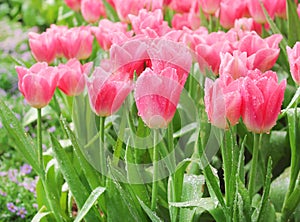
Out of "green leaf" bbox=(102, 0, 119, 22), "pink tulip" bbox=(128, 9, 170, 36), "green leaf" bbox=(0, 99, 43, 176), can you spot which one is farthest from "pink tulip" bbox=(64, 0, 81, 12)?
"green leaf" bbox=(0, 99, 43, 176)

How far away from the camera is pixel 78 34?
5.52 feet

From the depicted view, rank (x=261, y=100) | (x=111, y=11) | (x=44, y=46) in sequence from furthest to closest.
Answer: (x=111, y=11), (x=44, y=46), (x=261, y=100)

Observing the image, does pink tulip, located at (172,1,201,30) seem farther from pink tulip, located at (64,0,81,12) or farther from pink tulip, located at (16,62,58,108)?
pink tulip, located at (16,62,58,108)

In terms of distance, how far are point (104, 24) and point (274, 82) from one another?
0.82 metres

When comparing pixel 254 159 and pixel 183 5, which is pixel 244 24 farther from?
pixel 254 159

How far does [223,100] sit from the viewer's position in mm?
1151

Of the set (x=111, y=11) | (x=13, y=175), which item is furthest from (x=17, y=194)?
(x=111, y=11)

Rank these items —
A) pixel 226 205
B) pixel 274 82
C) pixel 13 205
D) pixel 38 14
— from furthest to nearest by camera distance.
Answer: pixel 38 14
pixel 13 205
pixel 226 205
pixel 274 82

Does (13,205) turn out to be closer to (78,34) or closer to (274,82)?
(78,34)

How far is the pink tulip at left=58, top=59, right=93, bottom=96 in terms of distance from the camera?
1.49 metres

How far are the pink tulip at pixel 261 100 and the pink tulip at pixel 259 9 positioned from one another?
2.26ft

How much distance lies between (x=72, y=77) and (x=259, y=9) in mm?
661

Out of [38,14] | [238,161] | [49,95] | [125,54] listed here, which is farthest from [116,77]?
[38,14]

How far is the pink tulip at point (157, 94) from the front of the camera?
3.77 ft
